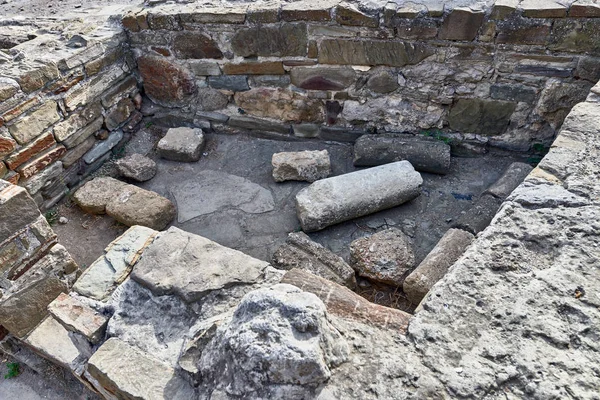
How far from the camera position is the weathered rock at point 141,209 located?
140 inches

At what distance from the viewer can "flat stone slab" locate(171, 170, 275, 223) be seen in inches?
150

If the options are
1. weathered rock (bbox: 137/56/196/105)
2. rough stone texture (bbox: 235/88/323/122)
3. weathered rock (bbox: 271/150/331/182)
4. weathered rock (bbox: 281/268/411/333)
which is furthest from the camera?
weathered rock (bbox: 137/56/196/105)

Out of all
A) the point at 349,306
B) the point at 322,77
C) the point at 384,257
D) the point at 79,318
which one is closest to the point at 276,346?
the point at 349,306

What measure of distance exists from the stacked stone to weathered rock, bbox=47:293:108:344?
184cm

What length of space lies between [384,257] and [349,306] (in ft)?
4.70

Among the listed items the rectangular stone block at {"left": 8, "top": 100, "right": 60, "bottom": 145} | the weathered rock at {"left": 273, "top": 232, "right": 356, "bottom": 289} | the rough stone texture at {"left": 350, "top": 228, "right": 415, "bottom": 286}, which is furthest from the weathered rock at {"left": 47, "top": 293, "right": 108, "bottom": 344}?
the rectangular stone block at {"left": 8, "top": 100, "right": 60, "bottom": 145}

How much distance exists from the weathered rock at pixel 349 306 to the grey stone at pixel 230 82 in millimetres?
2775

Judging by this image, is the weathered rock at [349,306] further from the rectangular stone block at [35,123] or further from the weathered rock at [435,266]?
the rectangular stone block at [35,123]

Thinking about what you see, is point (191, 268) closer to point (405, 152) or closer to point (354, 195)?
point (354, 195)

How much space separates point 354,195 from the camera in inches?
137

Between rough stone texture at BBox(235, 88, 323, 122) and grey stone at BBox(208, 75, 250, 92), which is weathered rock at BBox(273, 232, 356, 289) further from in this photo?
grey stone at BBox(208, 75, 250, 92)

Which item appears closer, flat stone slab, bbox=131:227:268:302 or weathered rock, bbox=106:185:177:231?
flat stone slab, bbox=131:227:268:302

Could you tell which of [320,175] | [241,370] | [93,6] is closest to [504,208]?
[241,370]

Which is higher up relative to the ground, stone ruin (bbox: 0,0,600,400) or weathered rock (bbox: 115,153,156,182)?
stone ruin (bbox: 0,0,600,400)
